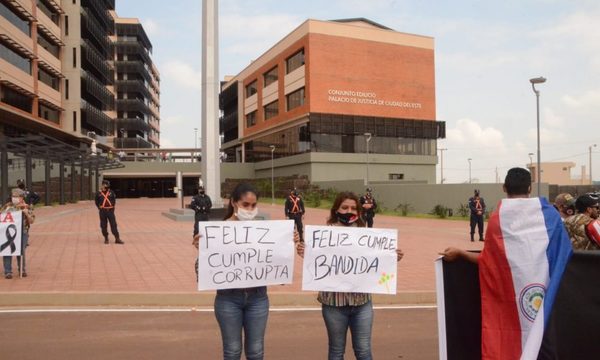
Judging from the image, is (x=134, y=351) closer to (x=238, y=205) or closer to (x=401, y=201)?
(x=238, y=205)

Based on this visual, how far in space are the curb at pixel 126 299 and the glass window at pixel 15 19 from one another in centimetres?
4322

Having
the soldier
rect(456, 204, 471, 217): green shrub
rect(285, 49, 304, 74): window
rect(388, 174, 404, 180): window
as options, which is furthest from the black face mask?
rect(388, 174, 404, 180): window

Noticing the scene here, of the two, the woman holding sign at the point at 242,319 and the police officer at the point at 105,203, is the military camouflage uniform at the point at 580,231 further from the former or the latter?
the police officer at the point at 105,203

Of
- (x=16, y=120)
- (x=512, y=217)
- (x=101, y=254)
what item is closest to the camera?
(x=512, y=217)

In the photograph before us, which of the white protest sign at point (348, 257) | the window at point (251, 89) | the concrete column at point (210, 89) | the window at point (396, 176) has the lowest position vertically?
the white protest sign at point (348, 257)

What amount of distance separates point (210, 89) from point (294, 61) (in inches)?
1444

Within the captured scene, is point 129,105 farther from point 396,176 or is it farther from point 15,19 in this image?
point 396,176

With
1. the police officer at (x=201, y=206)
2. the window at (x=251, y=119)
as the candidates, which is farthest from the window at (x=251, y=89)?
the police officer at (x=201, y=206)

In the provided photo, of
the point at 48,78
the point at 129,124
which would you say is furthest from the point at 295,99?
the point at 129,124

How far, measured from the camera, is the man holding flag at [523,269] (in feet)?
11.7

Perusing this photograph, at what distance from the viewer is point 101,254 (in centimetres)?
1452

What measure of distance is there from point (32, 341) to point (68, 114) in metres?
61.4

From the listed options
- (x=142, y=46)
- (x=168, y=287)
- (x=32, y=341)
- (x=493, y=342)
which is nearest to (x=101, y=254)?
(x=168, y=287)

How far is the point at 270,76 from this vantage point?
72.8 metres
